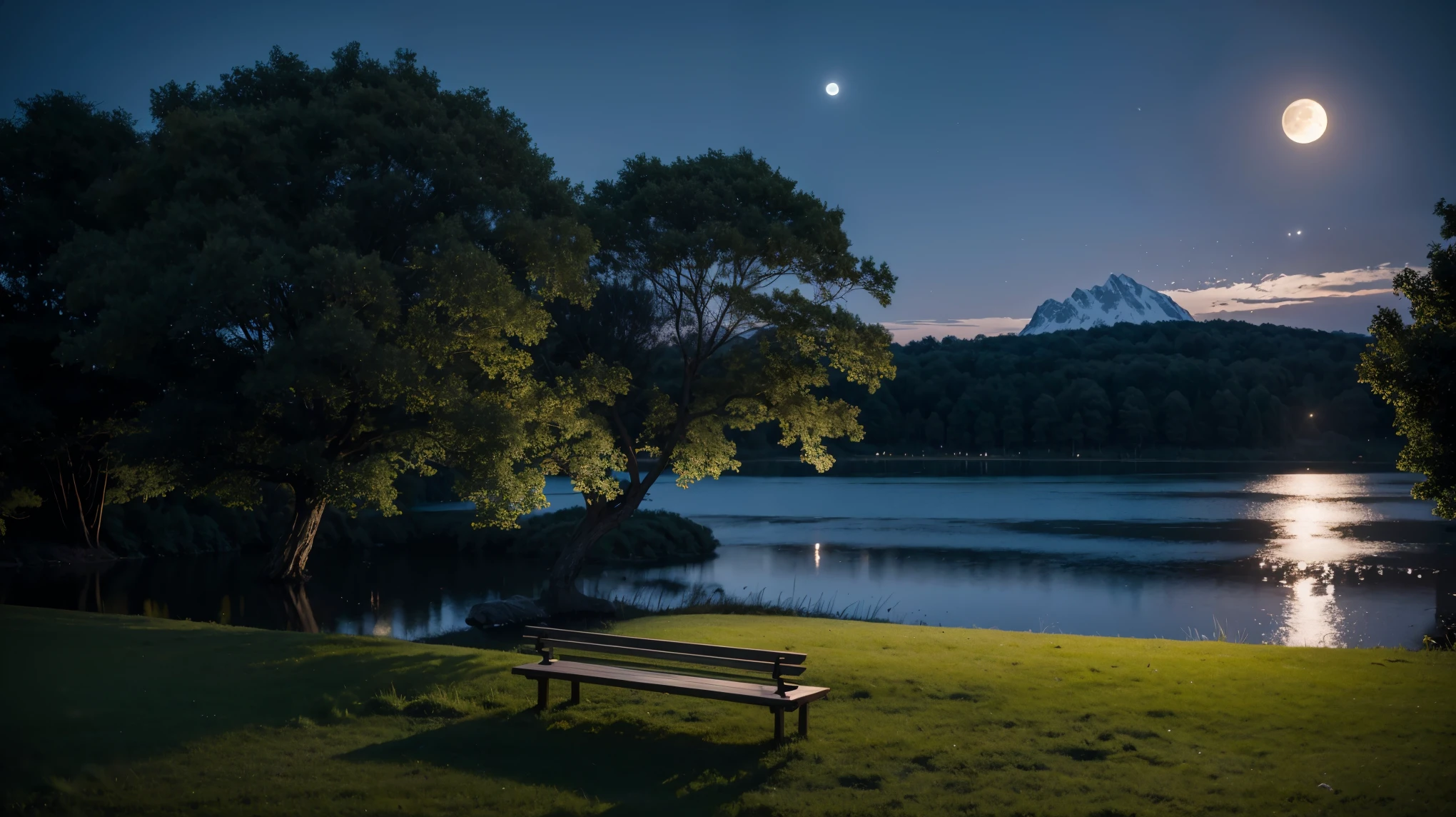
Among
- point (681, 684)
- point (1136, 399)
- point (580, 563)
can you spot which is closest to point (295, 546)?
point (580, 563)

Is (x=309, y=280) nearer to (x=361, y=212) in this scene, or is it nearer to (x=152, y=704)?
(x=361, y=212)

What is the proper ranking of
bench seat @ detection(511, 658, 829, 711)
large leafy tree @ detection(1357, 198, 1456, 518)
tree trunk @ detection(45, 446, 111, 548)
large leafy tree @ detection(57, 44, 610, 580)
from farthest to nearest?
tree trunk @ detection(45, 446, 111, 548)
large leafy tree @ detection(57, 44, 610, 580)
large leafy tree @ detection(1357, 198, 1456, 518)
bench seat @ detection(511, 658, 829, 711)

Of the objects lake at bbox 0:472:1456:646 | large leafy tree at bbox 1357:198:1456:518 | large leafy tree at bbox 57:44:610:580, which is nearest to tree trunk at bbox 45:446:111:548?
lake at bbox 0:472:1456:646

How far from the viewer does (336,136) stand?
2097 centimetres

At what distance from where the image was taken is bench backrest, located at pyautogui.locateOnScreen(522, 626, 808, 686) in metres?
8.50

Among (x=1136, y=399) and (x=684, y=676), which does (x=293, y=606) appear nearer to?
(x=684, y=676)

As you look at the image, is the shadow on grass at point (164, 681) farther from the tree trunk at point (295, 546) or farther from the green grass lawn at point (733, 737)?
the tree trunk at point (295, 546)

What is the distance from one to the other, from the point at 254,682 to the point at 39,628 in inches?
236

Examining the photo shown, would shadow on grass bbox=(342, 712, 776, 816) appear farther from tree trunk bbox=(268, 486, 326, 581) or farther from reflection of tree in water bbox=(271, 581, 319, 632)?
tree trunk bbox=(268, 486, 326, 581)

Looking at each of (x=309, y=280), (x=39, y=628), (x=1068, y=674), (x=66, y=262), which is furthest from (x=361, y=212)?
(x=1068, y=674)

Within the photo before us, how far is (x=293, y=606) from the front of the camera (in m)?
24.2

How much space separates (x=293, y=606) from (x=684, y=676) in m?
19.0

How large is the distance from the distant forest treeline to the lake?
67563mm

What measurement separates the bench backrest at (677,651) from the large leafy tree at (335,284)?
9.64m
